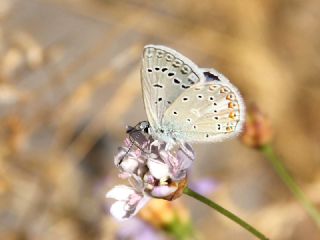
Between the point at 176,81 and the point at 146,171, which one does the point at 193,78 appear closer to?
the point at 176,81

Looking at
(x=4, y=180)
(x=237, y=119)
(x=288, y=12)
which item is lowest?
(x=237, y=119)

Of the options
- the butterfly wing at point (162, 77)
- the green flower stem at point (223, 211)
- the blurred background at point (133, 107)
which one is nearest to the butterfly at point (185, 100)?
the butterfly wing at point (162, 77)

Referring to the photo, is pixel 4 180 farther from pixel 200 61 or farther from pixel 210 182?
pixel 200 61

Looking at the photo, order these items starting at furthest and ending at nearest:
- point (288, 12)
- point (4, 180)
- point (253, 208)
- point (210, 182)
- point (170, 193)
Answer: point (288, 12), point (253, 208), point (210, 182), point (4, 180), point (170, 193)

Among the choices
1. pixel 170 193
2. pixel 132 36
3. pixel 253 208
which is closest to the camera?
pixel 170 193

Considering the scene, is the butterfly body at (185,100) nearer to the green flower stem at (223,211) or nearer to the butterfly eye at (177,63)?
the butterfly eye at (177,63)

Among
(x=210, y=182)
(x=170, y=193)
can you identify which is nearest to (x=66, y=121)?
(x=210, y=182)

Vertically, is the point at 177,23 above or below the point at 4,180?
above

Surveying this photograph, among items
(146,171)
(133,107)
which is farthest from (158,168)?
(133,107)
